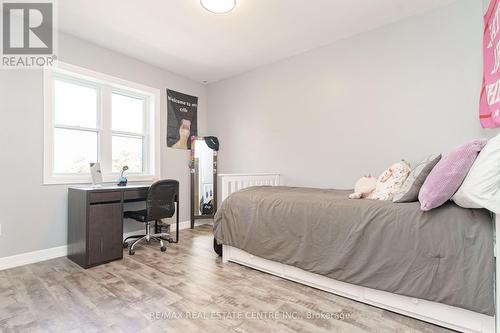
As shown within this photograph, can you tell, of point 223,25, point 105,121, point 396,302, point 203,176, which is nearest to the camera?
point 396,302

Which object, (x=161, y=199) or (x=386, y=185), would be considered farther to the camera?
(x=161, y=199)

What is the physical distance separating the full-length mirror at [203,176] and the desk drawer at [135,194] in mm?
1180

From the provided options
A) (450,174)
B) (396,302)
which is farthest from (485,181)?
(396,302)

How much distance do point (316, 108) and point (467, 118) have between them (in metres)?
1.52

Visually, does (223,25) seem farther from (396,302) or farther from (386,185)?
(396,302)

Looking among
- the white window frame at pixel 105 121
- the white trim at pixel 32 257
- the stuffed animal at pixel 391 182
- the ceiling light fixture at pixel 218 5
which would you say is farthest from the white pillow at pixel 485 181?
the white trim at pixel 32 257

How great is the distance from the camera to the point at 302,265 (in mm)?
1955

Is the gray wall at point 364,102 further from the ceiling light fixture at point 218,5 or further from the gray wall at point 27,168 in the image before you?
the gray wall at point 27,168

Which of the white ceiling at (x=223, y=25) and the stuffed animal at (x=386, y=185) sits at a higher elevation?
the white ceiling at (x=223, y=25)

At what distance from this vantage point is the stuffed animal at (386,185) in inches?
74.7

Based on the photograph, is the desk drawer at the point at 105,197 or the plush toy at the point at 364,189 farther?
the desk drawer at the point at 105,197

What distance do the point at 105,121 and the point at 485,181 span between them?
12.2ft

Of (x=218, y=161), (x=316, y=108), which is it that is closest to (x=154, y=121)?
(x=218, y=161)

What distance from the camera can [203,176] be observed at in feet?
14.1
